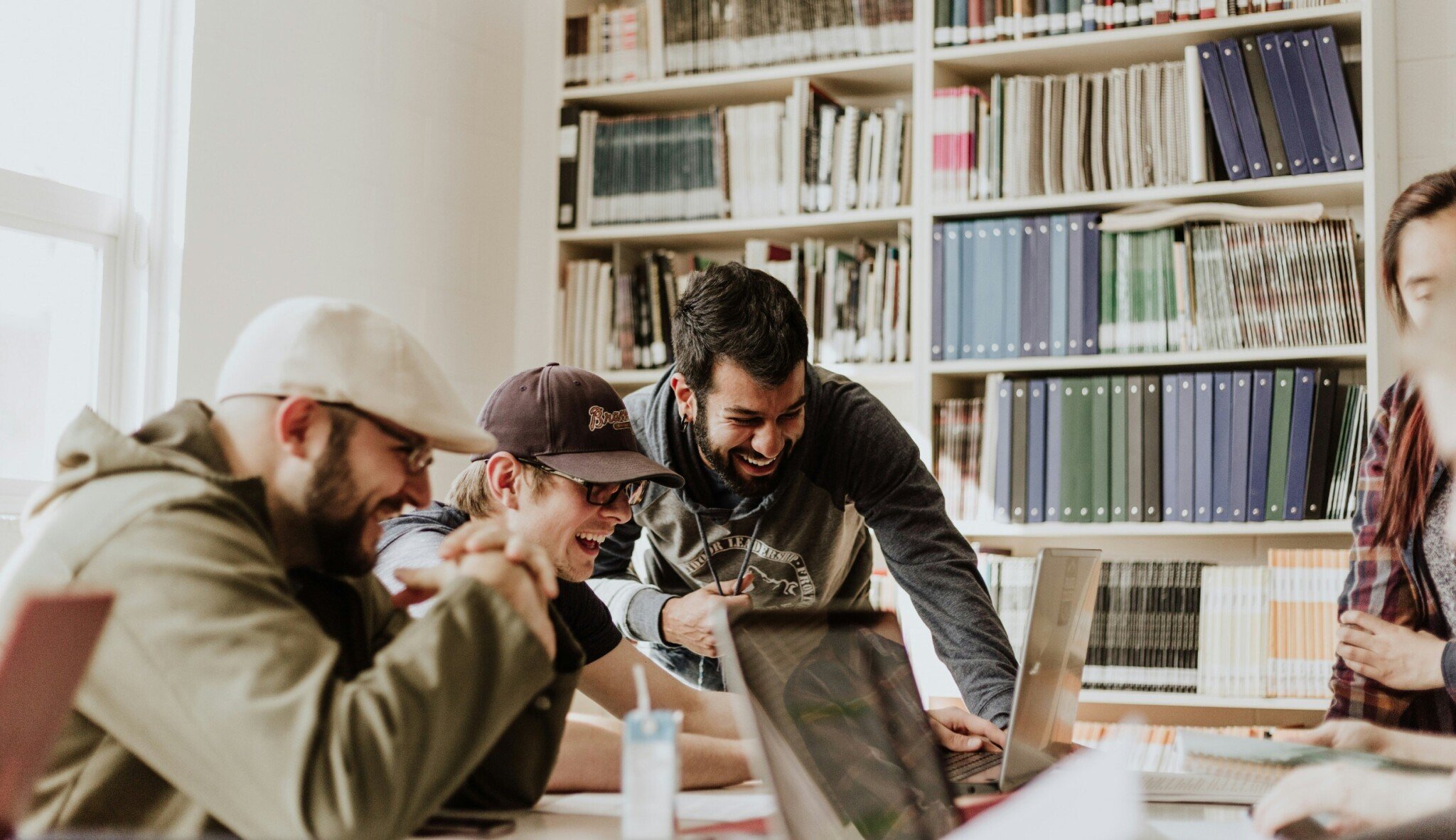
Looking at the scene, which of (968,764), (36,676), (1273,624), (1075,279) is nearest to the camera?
(36,676)

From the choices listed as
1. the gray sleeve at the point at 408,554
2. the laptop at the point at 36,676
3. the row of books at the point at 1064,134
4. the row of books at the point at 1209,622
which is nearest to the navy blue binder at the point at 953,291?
the row of books at the point at 1064,134

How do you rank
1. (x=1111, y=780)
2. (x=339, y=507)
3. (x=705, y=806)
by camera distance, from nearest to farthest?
(x=1111, y=780)
(x=339, y=507)
(x=705, y=806)

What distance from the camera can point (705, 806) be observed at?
4.66ft

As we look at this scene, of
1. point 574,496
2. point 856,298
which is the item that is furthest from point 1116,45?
point 574,496

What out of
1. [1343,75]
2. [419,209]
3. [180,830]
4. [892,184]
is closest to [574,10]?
[419,209]

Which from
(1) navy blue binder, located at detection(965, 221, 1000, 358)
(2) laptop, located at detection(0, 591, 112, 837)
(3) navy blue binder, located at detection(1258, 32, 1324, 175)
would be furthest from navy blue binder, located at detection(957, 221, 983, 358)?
(2) laptop, located at detection(0, 591, 112, 837)

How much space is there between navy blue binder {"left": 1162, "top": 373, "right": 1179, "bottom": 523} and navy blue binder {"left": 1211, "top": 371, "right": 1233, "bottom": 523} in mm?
81

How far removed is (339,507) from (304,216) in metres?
1.92

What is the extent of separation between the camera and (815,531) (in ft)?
7.45

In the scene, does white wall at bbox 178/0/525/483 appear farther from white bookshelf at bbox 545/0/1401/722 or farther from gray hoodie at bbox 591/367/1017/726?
gray hoodie at bbox 591/367/1017/726

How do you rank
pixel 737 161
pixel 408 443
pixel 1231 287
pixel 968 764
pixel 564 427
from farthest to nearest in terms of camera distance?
1. pixel 737 161
2. pixel 1231 287
3. pixel 564 427
4. pixel 968 764
5. pixel 408 443

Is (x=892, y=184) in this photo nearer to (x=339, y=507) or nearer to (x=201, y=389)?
(x=201, y=389)

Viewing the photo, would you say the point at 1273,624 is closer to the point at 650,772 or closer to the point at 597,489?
the point at 597,489

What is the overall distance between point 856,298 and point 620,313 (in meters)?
0.64
